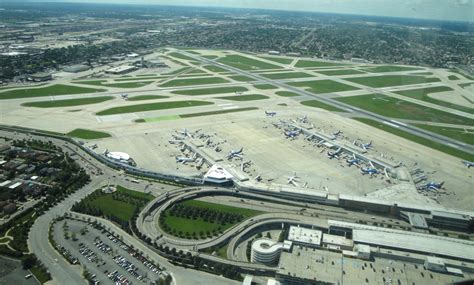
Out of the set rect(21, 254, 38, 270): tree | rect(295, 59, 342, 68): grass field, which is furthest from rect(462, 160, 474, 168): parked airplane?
rect(295, 59, 342, 68): grass field

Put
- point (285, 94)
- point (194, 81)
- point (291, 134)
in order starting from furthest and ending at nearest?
1. point (194, 81)
2. point (285, 94)
3. point (291, 134)

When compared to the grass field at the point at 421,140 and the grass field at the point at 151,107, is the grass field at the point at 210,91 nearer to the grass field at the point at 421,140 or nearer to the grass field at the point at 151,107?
the grass field at the point at 151,107

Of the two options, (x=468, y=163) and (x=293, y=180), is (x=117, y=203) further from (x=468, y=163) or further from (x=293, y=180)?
(x=468, y=163)

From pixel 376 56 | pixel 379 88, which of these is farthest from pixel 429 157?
pixel 376 56

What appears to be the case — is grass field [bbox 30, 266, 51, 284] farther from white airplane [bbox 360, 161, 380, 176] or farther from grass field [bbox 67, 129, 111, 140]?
white airplane [bbox 360, 161, 380, 176]

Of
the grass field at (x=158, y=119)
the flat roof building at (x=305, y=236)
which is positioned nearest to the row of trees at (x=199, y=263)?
the flat roof building at (x=305, y=236)

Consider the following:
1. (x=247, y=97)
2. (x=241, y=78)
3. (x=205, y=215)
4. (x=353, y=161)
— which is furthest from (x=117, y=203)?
(x=241, y=78)

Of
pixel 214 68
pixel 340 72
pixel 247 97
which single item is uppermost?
pixel 340 72
